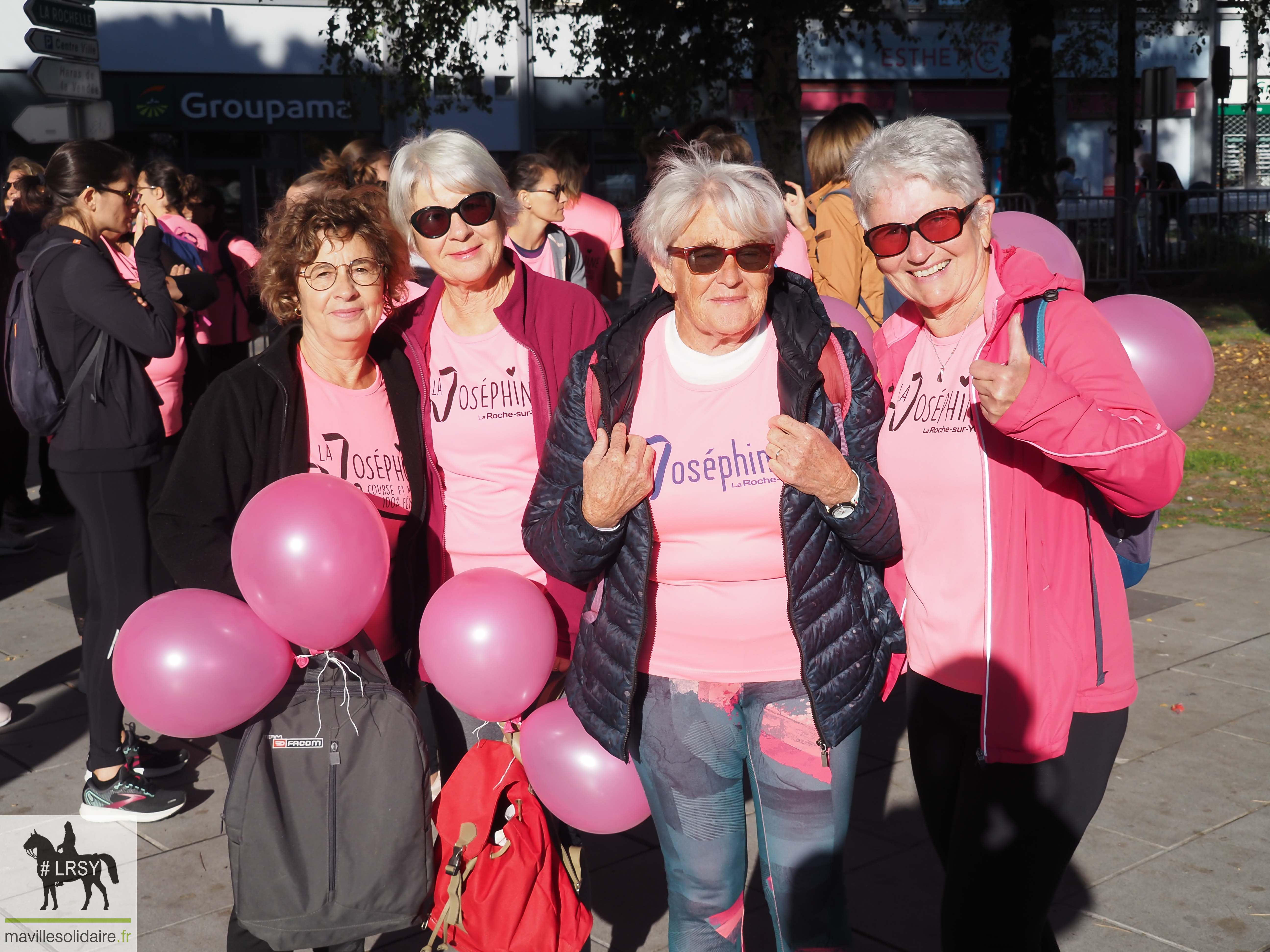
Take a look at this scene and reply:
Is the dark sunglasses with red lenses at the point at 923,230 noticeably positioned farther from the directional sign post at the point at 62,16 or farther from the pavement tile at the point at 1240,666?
the directional sign post at the point at 62,16

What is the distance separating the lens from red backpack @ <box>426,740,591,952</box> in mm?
2834

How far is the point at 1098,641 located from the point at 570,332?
1.56 m

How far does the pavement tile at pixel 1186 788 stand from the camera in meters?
4.15

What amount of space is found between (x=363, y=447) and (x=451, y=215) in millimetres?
662

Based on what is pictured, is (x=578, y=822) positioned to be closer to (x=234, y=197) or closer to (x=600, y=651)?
(x=600, y=651)

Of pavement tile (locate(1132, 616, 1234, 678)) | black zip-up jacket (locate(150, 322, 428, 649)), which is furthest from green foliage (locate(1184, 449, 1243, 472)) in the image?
black zip-up jacket (locate(150, 322, 428, 649))

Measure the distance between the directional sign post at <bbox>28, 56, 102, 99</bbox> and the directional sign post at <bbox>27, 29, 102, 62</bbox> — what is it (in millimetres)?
41

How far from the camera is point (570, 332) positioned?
3318 mm

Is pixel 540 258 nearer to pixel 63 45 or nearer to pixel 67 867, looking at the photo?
pixel 67 867


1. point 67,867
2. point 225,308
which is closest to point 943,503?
point 67,867

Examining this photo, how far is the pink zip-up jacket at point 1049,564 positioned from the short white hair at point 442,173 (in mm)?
1475

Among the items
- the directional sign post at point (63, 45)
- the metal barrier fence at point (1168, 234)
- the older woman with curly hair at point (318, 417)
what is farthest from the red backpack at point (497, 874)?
the metal barrier fence at point (1168, 234)

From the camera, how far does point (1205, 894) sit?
3.68 metres

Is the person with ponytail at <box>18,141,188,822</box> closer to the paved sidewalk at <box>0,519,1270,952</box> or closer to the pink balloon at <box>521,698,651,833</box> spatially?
the paved sidewalk at <box>0,519,1270,952</box>
